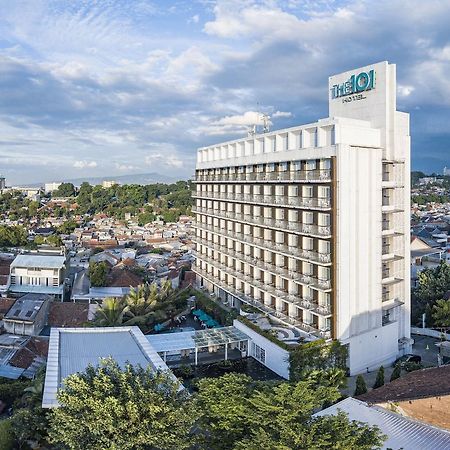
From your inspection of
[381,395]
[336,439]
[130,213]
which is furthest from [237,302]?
[130,213]

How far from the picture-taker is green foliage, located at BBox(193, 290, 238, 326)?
118ft

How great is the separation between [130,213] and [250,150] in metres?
97.7

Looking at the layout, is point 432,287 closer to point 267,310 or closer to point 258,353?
point 267,310

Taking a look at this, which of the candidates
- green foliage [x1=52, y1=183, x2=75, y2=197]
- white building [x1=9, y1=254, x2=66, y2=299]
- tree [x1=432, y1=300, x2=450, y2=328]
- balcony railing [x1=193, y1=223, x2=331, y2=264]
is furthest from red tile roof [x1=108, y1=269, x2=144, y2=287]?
green foliage [x1=52, y1=183, x2=75, y2=197]

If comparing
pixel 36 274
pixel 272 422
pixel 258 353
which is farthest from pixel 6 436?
pixel 36 274

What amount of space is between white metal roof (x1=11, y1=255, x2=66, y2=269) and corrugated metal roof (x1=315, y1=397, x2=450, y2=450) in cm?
3511

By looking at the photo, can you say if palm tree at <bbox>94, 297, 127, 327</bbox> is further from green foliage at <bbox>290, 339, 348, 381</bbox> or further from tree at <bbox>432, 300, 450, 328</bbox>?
tree at <bbox>432, 300, 450, 328</bbox>

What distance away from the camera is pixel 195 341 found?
29.5 meters

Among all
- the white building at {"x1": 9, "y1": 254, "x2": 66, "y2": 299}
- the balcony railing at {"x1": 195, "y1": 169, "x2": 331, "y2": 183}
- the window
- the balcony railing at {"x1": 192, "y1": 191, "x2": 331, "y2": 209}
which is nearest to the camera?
the balcony railing at {"x1": 195, "y1": 169, "x2": 331, "y2": 183}

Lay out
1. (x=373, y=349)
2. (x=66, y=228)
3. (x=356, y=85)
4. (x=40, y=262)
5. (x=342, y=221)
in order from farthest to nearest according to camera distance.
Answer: (x=66, y=228), (x=40, y=262), (x=356, y=85), (x=373, y=349), (x=342, y=221)

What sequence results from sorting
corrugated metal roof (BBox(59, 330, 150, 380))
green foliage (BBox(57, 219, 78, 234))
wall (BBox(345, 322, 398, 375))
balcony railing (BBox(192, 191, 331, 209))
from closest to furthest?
corrugated metal roof (BBox(59, 330, 150, 380))
balcony railing (BBox(192, 191, 331, 209))
wall (BBox(345, 322, 398, 375))
green foliage (BBox(57, 219, 78, 234))

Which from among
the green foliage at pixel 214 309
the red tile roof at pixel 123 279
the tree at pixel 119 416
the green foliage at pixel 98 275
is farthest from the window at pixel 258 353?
the green foliage at pixel 98 275

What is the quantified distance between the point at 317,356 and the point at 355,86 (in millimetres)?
16309

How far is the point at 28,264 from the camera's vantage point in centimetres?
4672
